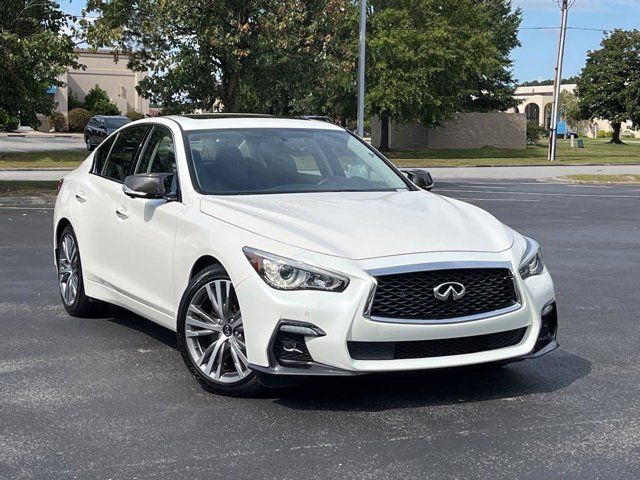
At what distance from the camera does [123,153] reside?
748 centimetres

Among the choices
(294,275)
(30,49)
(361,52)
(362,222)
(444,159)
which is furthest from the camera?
(444,159)

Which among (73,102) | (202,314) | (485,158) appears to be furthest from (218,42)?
(73,102)

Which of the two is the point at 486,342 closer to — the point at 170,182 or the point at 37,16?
the point at 170,182

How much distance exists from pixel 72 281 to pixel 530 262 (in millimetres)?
3966

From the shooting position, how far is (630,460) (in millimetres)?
4551

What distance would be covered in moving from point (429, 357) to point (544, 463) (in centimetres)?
92

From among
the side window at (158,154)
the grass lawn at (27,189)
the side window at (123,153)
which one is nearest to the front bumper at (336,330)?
the side window at (158,154)

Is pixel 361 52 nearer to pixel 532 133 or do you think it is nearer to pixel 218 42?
pixel 218 42

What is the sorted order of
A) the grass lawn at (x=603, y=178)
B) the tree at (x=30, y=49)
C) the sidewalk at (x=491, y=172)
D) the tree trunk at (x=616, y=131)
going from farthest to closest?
the tree trunk at (x=616, y=131) → the grass lawn at (x=603, y=178) → the sidewalk at (x=491, y=172) → the tree at (x=30, y=49)

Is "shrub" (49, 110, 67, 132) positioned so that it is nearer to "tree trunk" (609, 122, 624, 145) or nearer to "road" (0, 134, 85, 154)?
"road" (0, 134, 85, 154)

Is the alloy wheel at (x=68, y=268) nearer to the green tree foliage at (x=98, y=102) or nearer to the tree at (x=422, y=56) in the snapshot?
the tree at (x=422, y=56)

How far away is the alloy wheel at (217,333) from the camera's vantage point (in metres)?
5.44

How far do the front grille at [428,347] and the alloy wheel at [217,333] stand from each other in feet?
2.26

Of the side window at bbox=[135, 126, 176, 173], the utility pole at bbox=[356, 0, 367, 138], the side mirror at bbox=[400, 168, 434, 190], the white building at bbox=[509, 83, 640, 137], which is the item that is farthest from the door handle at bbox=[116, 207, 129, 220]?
the white building at bbox=[509, 83, 640, 137]
